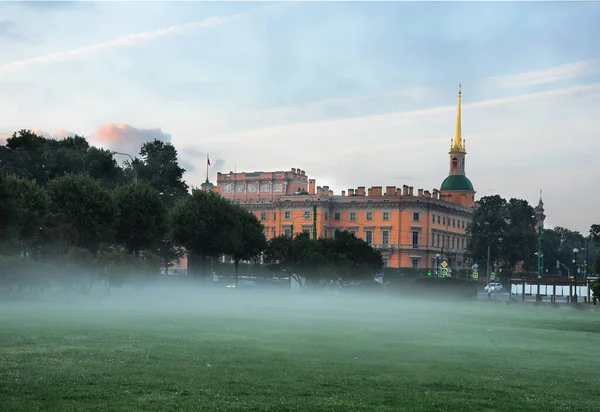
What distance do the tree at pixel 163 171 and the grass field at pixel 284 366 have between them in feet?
233

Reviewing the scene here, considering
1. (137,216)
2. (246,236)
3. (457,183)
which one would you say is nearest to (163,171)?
(246,236)

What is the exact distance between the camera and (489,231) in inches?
5256

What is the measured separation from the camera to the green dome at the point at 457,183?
172 m

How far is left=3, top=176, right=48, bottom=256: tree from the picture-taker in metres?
55.8

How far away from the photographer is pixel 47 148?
90.7 m

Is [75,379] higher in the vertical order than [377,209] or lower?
Result: lower

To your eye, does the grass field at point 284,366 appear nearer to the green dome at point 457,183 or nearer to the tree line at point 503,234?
the tree line at point 503,234

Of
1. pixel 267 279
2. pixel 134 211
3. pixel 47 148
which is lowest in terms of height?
pixel 267 279

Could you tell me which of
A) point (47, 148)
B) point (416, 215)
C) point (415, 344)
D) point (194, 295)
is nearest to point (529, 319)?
point (415, 344)

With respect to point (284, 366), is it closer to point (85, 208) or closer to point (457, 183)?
point (85, 208)

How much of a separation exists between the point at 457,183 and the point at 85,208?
11814cm

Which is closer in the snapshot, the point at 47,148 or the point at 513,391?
the point at 513,391

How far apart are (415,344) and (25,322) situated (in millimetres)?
14434

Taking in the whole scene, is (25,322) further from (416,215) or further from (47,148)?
(416,215)
